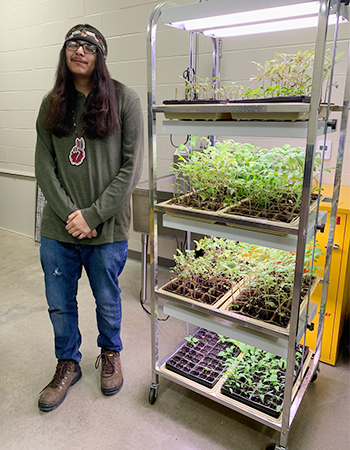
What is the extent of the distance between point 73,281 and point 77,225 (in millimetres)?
350

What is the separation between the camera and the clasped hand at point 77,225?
1708 mm

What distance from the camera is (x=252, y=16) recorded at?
53.4 inches

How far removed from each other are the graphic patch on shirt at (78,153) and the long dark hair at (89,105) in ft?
0.17

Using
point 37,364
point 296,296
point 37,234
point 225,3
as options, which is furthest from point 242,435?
point 37,234

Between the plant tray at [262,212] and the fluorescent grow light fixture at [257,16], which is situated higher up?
the fluorescent grow light fixture at [257,16]

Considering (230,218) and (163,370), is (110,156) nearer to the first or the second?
(230,218)

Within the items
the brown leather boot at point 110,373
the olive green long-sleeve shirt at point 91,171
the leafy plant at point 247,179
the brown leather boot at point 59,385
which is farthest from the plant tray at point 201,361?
the leafy plant at point 247,179

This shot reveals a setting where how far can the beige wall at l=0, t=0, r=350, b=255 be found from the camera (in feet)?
8.57

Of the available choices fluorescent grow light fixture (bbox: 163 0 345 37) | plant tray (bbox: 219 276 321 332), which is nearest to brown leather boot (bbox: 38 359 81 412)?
plant tray (bbox: 219 276 321 332)

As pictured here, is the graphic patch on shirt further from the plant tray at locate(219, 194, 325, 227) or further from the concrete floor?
the concrete floor

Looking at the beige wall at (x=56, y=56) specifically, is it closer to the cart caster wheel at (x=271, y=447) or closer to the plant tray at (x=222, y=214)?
the plant tray at (x=222, y=214)

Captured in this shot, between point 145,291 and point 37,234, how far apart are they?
192 cm

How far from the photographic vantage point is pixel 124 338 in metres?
2.44

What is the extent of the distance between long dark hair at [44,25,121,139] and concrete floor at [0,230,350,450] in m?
1.30
